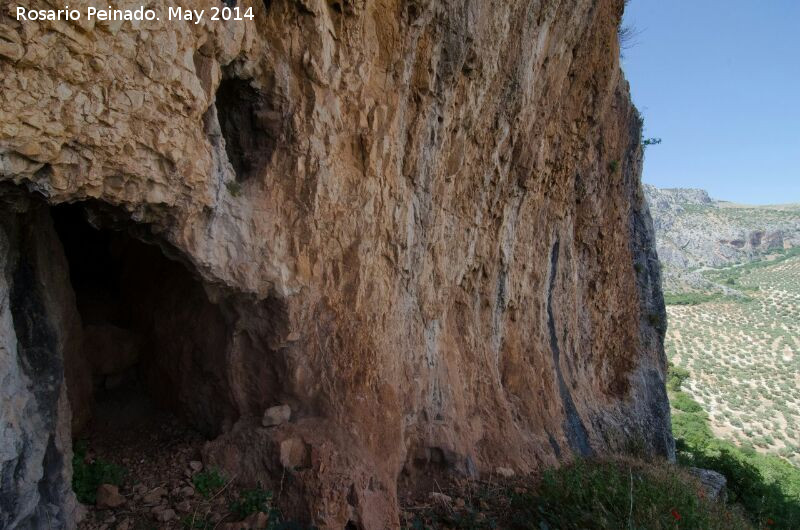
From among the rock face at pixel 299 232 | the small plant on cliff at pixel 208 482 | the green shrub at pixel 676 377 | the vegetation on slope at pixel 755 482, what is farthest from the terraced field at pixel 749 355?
the small plant on cliff at pixel 208 482

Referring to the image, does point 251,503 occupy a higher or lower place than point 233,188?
lower

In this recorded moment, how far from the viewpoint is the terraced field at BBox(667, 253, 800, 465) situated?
3102cm

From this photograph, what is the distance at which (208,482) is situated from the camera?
3746 mm

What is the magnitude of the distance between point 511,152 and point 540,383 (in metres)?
3.73

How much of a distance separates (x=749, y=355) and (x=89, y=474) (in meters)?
51.0

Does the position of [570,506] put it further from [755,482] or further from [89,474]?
[755,482]

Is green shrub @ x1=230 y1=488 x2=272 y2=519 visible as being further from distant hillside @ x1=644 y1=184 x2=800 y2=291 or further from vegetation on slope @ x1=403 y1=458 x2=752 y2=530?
distant hillside @ x1=644 y1=184 x2=800 y2=291

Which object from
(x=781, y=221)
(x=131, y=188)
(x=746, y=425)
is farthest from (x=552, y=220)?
(x=781, y=221)

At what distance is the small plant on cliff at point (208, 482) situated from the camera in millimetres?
3689

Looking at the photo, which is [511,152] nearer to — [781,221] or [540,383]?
[540,383]

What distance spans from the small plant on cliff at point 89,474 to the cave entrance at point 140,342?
416 mm

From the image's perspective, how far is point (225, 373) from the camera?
13.8ft

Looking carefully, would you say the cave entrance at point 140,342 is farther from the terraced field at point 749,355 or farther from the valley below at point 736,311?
the terraced field at point 749,355

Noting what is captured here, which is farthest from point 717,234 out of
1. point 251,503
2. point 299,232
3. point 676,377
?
point 251,503
